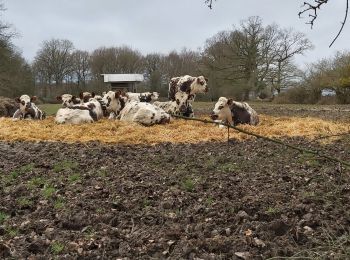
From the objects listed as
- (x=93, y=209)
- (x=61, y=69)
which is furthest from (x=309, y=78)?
(x=93, y=209)

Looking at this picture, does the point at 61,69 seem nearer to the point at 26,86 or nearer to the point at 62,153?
the point at 26,86

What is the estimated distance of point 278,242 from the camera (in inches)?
144

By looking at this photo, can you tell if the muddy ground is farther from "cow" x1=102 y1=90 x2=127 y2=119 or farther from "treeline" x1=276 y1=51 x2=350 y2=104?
"treeline" x1=276 y1=51 x2=350 y2=104

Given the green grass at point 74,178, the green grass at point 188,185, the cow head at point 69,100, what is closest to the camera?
the green grass at point 188,185

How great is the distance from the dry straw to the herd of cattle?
1.92 feet

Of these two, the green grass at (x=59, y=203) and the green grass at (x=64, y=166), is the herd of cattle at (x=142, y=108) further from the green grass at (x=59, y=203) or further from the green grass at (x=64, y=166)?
the green grass at (x=59, y=203)

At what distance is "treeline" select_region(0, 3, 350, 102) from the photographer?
125ft

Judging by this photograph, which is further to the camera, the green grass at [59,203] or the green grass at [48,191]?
the green grass at [48,191]

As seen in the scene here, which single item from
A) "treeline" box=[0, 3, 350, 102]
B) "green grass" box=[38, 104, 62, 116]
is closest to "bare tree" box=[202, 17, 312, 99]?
"treeline" box=[0, 3, 350, 102]

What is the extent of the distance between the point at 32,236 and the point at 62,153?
4.26 m

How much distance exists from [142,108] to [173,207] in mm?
8170

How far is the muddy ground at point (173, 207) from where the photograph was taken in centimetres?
360

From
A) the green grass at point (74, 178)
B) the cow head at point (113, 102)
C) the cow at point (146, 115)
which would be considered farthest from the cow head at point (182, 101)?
the green grass at point (74, 178)

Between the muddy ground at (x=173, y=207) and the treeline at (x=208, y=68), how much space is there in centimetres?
3056
